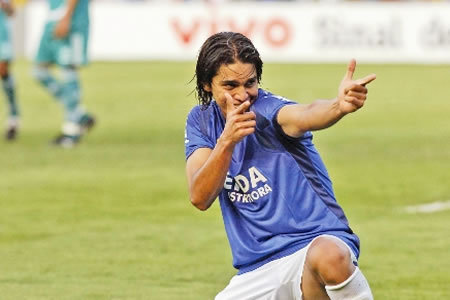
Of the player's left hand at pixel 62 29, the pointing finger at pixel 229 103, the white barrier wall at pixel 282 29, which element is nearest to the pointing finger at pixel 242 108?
the pointing finger at pixel 229 103

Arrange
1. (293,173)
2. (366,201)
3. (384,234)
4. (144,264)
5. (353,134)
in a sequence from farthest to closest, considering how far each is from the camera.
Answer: (353,134) → (366,201) → (384,234) → (144,264) → (293,173)

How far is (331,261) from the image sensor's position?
5.68m

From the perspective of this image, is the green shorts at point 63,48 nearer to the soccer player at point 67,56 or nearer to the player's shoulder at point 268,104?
the soccer player at point 67,56

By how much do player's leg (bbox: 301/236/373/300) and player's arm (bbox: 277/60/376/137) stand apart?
0.52 m

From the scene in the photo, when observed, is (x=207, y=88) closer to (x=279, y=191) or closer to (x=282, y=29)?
(x=279, y=191)

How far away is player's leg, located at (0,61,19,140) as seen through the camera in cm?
1759

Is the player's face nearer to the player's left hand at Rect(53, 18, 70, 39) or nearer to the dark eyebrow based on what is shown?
the dark eyebrow

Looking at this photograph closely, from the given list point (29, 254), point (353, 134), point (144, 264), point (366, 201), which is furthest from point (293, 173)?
point (353, 134)

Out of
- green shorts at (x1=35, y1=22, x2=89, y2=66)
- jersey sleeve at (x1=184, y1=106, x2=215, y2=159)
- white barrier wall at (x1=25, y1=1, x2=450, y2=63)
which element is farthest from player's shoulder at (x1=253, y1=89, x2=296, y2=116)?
white barrier wall at (x1=25, y1=1, x2=450, y2=63)

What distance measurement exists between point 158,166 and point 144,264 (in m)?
5.51

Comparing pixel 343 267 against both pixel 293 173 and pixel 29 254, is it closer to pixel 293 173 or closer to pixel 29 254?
pixel 293 173

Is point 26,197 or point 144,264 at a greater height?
point 144,264

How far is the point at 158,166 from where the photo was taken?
1458 centimetres

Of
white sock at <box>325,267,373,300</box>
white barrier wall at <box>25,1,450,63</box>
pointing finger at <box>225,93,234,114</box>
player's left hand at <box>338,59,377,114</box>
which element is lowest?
white barrier wall at <box>25,1,450,63</box>
